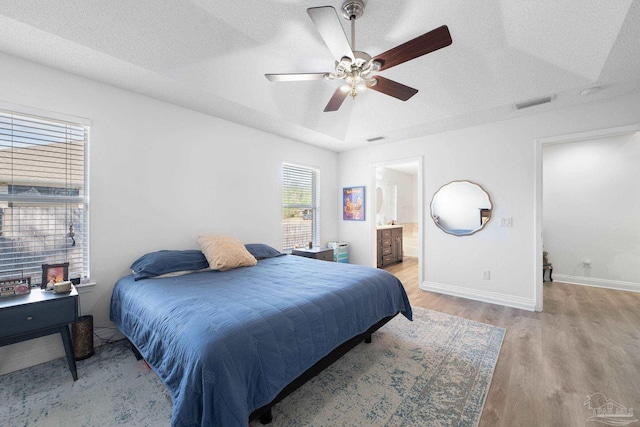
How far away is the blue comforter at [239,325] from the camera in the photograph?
3.96 ft

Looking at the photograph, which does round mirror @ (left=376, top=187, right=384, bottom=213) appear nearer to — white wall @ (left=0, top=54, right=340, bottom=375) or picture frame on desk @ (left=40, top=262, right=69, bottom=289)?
white wall @ (left=0, top=54, right=340, bottom=375)

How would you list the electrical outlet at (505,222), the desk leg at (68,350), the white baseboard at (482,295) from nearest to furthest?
the desk leg at (68,350), the white baseboard at (482,295), the electrical outlet at (505,222)

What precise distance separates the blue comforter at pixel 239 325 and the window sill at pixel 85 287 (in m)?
0.25

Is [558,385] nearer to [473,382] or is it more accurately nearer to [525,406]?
[525,406]

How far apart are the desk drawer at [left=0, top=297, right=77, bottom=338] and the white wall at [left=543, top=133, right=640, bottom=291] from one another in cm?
679

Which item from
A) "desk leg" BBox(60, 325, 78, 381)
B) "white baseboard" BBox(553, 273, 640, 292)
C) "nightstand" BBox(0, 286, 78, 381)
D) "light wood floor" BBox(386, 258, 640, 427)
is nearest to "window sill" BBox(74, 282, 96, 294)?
"nightstand" BBox(0, 286, 78, 381)

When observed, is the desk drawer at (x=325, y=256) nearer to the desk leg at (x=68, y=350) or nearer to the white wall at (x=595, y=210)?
the desk leg at (x=68, y=350)

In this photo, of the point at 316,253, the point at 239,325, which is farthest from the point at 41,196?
the point at 316,253

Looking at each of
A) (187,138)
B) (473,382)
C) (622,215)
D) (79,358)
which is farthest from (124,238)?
(622,215)

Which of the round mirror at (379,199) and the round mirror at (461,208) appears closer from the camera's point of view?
the round mirror at (461,208)

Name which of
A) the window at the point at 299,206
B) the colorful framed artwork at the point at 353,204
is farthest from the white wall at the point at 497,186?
the window at the point at 299,206

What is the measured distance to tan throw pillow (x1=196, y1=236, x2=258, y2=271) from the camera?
282cm

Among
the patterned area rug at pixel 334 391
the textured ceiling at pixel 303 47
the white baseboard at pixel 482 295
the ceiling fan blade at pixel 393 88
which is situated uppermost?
the textured ceiling at pixel 303 47

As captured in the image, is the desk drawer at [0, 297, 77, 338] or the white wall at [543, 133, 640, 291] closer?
the desk drawer at [0, 297, 77, 338]
